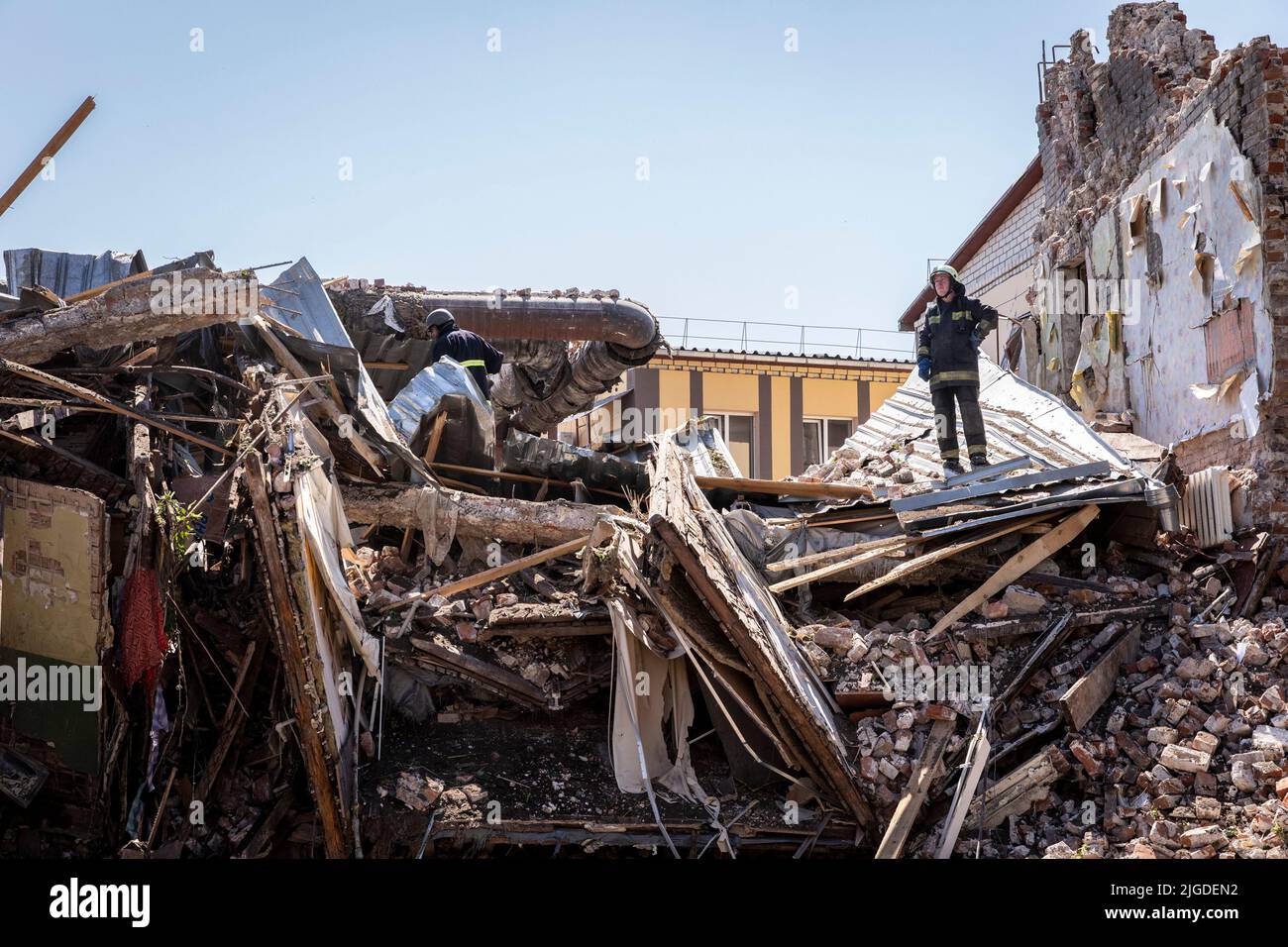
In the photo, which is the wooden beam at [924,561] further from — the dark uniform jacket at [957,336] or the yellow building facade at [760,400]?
the yellow building facade at [760,400]

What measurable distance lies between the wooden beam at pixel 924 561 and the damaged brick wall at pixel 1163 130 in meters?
1.78

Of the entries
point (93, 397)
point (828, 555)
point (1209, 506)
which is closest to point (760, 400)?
point (1209, 506)

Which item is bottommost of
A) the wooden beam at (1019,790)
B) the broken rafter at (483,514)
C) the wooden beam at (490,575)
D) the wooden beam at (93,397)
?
the wooden beam at (1019,790)

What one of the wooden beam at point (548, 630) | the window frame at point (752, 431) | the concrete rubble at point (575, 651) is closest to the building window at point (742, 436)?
the window frame at point (752, 431)

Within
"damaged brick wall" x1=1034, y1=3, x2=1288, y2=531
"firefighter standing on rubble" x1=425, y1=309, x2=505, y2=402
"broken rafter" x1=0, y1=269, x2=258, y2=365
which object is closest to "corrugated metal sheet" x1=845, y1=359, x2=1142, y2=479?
"damaged brick wall" x1=1034, y1=3, x2=1288, y2=531

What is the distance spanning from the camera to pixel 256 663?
25.1 ft

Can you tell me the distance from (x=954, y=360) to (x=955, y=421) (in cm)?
52

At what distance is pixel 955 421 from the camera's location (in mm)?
9656

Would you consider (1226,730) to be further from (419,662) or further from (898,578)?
(419,662)

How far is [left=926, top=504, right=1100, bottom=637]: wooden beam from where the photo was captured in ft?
26.2

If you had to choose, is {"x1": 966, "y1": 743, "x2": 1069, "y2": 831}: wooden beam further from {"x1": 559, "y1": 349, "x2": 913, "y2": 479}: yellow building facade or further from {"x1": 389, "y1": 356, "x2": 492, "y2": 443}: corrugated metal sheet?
{"x1": 559, "y1": 349, "x2": 913, "y2": 479}: yellow building facade

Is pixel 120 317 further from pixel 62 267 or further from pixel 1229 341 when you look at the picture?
pixel 1229 341

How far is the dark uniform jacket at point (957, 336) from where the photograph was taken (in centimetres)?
931
